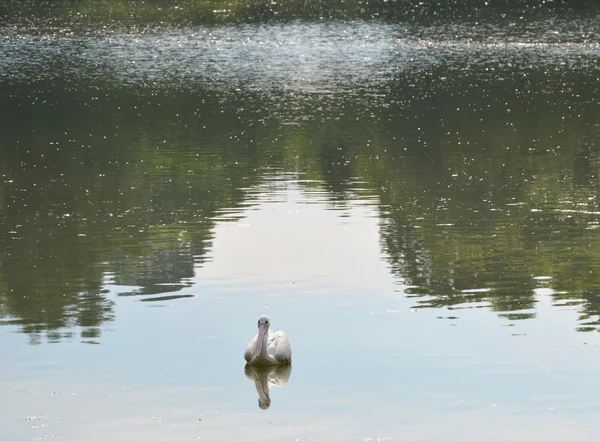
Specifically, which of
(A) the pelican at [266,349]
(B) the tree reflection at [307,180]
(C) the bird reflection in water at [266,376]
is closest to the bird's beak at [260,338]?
(A) the pelican at [266,349]

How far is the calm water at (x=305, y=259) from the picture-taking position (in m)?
16.7

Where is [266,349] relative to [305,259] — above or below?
above

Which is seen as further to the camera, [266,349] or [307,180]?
[307,180]

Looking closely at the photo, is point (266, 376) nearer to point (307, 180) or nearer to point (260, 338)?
point (260, 338)

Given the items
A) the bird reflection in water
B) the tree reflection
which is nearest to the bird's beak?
the bird reflection in water

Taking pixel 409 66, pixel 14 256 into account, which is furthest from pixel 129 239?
pixel 409 66

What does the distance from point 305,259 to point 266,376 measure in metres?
8.25

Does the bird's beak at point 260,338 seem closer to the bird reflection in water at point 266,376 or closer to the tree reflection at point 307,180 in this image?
the bird reflection in water at point 266,376

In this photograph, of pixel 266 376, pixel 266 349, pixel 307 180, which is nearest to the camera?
pixel 266 376

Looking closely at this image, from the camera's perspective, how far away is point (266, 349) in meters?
18.2

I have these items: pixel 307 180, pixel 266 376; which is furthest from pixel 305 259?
pixel 307 180

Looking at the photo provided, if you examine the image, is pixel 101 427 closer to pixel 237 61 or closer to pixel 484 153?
pixel 484 153

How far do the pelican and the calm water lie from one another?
0.86 ft

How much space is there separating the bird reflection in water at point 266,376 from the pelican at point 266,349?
0.25ft
